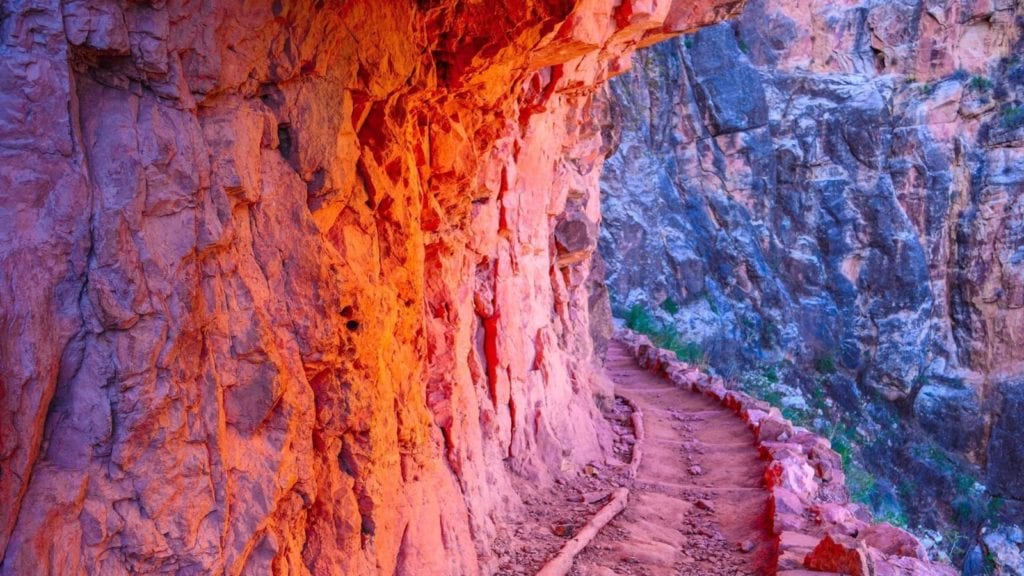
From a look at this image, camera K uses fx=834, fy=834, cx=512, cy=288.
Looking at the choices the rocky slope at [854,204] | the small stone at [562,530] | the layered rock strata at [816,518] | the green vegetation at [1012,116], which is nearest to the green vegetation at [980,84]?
the rocky slope at [854,204]

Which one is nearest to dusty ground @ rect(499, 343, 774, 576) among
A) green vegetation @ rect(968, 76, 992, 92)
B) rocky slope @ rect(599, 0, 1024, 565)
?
rocky slope @ rect(599, 0, 1024, 565)

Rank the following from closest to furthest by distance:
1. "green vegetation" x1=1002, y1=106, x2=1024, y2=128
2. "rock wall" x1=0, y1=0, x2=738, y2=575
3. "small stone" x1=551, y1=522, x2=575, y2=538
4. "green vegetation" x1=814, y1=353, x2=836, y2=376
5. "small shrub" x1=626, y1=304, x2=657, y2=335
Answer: "rock wall" x1=0, y1=0, x2=738, y2=575
"small stone" x1=551, y1=522, x2=575, y2=538
"small shrub" x1=626, y1=304, x2=657, y2=335
"green vegetation" x1=1002, y1=106, x2=1024, y2=128
"green vegetation" x1=814, y1=353, x2=836, y2=376

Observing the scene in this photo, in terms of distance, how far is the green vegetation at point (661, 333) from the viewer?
1833 centimetres

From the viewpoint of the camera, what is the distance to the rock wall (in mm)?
2264

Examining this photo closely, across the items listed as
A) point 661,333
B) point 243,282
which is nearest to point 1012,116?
point 661,333

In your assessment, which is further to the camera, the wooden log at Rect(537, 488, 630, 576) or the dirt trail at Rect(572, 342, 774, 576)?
the dirt trail at Rect(572, 342, 774, 576)

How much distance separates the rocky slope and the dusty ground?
11911 mm

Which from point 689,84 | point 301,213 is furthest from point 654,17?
point 689,84

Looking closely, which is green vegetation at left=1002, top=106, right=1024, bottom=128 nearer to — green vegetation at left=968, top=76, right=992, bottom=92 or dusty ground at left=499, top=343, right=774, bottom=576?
green vegetation at left=968, top=76, right=992, bottom=92

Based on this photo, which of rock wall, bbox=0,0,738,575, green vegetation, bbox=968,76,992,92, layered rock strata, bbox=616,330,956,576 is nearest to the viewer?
rock wall, bbox=0,0,738,575

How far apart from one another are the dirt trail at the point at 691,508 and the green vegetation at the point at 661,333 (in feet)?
25.0

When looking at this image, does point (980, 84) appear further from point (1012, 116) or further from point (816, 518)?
point (816, 518)

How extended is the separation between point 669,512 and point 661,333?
12844 millimetres

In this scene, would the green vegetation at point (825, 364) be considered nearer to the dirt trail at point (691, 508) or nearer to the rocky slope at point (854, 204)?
the rocky slope at point (854, 204)
